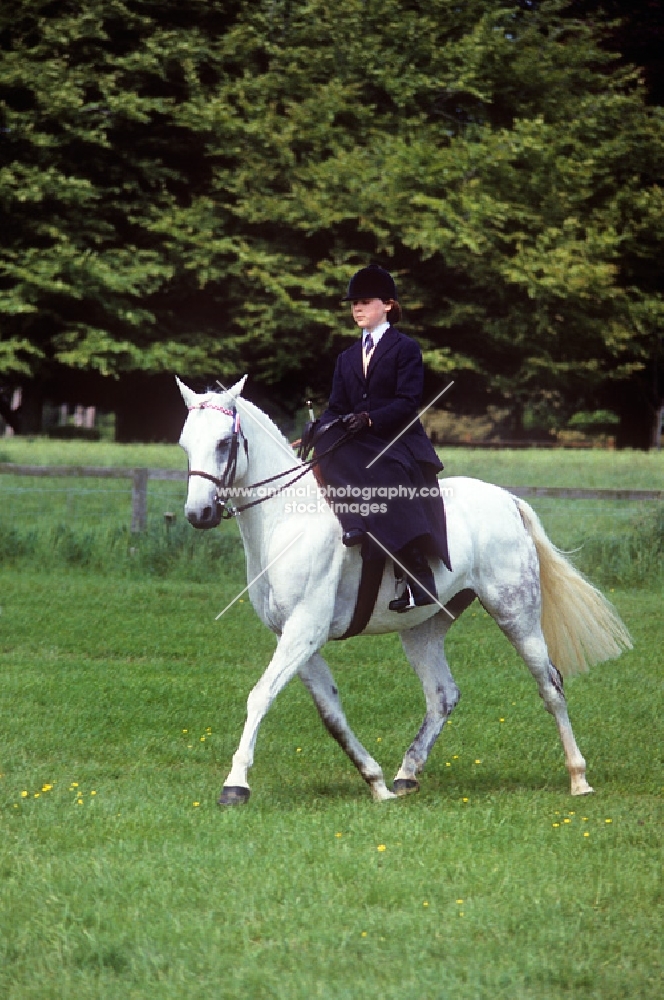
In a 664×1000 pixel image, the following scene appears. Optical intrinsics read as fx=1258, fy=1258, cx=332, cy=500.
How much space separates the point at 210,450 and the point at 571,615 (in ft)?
9.50

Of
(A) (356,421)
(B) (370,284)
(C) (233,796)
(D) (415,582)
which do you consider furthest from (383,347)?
(C) (233,796)

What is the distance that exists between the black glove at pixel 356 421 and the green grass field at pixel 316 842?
6.80 ft

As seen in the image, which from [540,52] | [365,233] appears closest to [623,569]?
[365,233]

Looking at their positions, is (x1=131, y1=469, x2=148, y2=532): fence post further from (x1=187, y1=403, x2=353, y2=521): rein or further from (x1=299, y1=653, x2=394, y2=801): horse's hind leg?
(x1=299, y1=653, x2=394, y2=801): horse's hind leg

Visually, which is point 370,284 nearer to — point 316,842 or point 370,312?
point 370,312

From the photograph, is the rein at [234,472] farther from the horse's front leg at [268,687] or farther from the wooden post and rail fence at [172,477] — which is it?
the wooden post and rail fence at [172,477]

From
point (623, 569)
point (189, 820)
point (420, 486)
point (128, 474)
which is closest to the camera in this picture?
point (189, 820)

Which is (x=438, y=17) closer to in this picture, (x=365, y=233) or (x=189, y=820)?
(x=365, y=233)

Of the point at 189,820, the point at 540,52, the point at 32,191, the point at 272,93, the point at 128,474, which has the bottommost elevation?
Answer: the point at 189,820

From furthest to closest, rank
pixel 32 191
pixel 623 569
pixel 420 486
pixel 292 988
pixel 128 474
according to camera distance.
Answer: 1. pixel 32 191
2. pixel 128 474
3. pixel 623 569
4. pixel 420 486
5. pixel 292 988

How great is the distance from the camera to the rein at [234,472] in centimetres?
649

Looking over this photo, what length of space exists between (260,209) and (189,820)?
21981mm

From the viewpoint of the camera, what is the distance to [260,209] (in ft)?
88.3

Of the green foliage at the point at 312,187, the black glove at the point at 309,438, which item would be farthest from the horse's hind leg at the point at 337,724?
the green foliage at the point at 312,187
